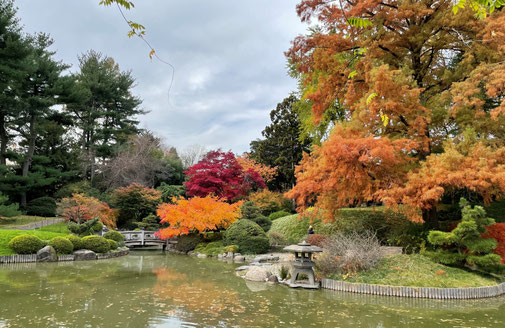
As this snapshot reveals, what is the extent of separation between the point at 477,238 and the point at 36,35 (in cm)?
2815

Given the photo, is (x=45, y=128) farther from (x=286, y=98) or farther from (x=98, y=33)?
(x=98, y=33)

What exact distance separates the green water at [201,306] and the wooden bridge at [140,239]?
8905 millimetres

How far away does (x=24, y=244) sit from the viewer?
468 inches

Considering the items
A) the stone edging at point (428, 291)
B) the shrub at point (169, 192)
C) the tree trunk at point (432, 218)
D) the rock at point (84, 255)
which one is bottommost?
the rock at point (84, 255)

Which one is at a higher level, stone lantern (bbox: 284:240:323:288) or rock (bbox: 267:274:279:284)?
stone lantern (bbox: 284:240:323:288)

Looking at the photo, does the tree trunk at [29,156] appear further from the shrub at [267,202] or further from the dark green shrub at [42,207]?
the shrub at [267,202]

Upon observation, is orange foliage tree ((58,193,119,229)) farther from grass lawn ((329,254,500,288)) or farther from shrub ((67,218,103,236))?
grass lawn ((329,254,500,288))

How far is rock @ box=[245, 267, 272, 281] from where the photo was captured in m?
9.02

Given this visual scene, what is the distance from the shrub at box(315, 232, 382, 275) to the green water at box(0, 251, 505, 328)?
3.26 feet

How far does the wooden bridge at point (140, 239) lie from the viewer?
59.6ft

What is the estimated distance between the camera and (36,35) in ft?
77.7

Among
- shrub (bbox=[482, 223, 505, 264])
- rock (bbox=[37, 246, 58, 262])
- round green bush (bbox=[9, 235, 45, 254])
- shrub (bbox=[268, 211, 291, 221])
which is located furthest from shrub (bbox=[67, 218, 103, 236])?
shrub (bbox=[482, 223, 505, 264])

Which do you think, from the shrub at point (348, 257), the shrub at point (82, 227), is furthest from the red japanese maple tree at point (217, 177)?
the shrub at point (348, 257)

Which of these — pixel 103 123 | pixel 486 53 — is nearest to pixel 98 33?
pixel 486 53
